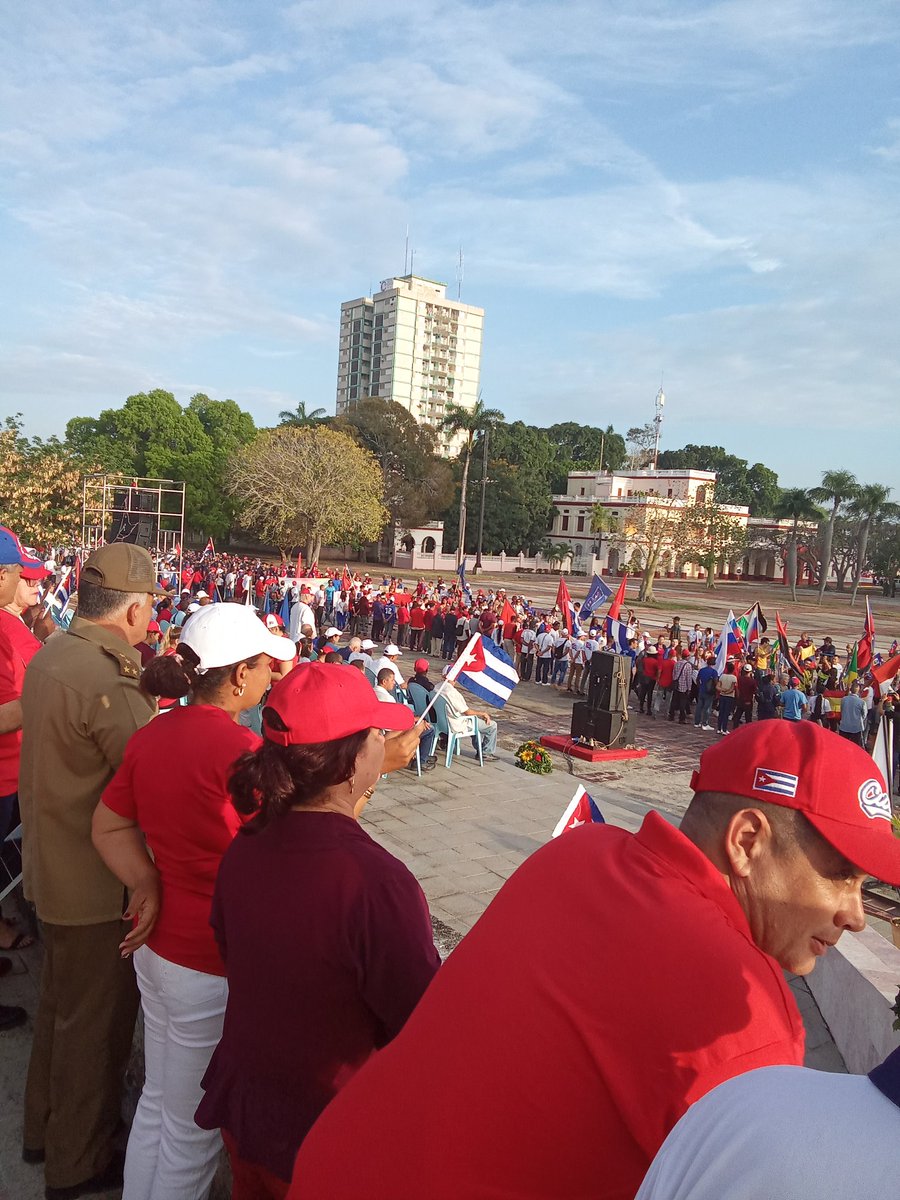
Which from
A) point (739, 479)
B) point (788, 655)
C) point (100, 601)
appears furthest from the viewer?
point (739, 479)

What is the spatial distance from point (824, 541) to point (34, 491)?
51.9 metres

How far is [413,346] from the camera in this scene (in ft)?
342

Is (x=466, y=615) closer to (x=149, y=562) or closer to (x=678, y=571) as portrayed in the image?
(x=149, y=562)

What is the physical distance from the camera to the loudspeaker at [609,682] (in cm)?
1201

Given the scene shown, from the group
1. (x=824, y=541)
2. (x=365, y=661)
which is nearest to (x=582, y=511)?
(x=824, y=541)

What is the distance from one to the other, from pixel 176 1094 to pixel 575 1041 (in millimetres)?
1670

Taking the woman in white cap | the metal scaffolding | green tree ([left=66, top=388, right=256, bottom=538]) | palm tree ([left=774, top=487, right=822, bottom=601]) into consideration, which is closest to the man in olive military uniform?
the woman in white cap

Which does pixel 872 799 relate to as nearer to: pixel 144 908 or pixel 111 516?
pixel 144 908

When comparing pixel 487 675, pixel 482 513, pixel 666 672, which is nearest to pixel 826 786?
pixel 487 675

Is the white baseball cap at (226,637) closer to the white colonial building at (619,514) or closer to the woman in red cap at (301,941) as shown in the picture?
the woman in red cap at (301,941)

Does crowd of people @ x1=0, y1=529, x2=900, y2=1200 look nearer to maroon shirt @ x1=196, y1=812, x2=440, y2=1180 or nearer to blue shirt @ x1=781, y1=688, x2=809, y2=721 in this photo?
maroon shirt @ x1=196, y1=812, x2=440, y2=1180

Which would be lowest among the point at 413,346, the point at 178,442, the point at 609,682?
the point at 609,682

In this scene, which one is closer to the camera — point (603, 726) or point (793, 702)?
point (603, 726)

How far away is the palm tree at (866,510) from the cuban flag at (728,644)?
42.5m
